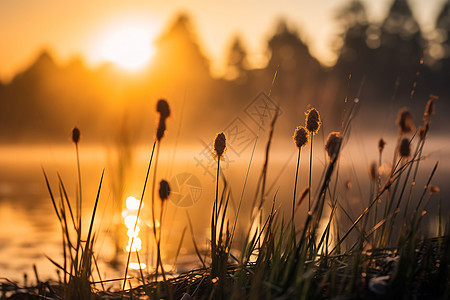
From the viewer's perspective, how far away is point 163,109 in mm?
1495

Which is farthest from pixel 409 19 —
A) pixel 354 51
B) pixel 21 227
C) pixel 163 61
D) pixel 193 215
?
pixel 21 227

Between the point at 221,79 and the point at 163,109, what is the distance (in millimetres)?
50156

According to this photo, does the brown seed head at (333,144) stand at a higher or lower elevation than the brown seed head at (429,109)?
lower

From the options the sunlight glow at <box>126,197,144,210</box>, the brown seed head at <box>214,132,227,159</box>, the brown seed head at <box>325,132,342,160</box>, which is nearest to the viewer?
the brown seed head at <box>325,132,342,160</box>

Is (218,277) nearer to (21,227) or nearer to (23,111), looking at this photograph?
(21,227)

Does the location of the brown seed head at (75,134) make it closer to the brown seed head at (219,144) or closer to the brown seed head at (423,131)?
the brown seed head at (219,144)

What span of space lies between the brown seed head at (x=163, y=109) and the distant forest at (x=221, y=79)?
32001 millimetres

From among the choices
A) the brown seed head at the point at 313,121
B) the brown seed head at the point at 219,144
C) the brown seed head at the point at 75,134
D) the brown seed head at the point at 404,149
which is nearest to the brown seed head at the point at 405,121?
the brown seed head at the point at 404,149

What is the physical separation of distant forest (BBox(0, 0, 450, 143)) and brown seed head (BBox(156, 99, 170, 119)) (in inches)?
1260

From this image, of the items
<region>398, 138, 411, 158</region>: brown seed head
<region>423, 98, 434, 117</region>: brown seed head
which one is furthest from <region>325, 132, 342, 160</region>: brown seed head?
<region>423, 98, 434, 117</region>: brown seed head

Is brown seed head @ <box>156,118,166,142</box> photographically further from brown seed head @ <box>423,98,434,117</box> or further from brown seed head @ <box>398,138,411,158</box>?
brown seed head @ <box>423,98,434,117</box>

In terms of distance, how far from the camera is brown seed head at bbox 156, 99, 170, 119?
4.90ft

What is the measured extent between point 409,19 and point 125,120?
4346 centimetres

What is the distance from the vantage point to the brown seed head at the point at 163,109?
4.90ft
